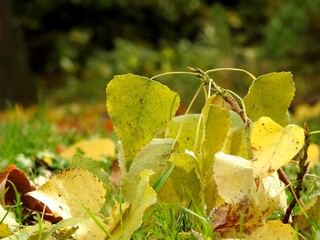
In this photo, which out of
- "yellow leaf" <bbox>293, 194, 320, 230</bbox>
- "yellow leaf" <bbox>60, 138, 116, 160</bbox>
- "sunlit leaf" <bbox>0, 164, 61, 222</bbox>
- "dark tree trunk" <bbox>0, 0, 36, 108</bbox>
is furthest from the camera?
"dark tree trunk" <bbox>0, 0, 36, 108</bbox>

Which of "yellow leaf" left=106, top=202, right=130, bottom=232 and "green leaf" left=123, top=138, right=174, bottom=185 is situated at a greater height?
"green leaf" left=123, top=138, right=174, bottom=185

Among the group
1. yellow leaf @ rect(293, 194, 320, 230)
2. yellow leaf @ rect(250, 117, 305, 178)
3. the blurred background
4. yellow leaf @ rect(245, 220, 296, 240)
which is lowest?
the blurred background

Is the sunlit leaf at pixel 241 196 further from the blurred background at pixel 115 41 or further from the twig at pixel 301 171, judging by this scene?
the blurred background at pixel 115 41

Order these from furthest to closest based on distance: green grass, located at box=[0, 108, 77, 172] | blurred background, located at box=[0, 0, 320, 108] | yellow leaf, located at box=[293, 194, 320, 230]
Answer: blurred background, located at box=[0, 0, 320, 108] < green grass, located at box=[0, 108, 77, 172] < yellow leaf, located at box=[293, 194, 320, 230]

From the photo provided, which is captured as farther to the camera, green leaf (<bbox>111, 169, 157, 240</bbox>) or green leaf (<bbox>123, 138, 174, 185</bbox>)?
green leaf (<bbox>123, 138, 174, 185</bbox>)

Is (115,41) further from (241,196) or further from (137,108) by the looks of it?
(241,196)

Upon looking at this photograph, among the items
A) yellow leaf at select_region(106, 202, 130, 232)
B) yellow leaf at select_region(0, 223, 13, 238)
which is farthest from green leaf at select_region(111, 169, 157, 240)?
yellow leaf at select_region(0, 223, 13, 238)

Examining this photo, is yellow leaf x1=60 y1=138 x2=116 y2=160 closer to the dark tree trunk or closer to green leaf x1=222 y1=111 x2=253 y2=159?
green leaf x1=222 y1=111 x2=253 y2=159

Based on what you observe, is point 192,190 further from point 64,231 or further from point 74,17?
point 74,17
